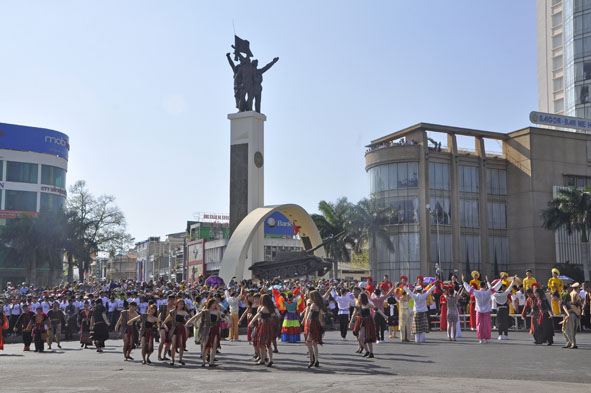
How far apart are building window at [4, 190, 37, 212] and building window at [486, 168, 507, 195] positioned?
4671 cm

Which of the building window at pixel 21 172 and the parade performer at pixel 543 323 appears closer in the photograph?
the parade performer at pixel 543 323

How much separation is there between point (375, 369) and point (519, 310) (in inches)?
515

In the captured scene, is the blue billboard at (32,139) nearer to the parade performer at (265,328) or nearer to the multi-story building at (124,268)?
the parade performer at (265,328)

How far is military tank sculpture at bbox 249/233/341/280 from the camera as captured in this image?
36375mm

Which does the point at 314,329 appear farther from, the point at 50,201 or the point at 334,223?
the point at 50,201

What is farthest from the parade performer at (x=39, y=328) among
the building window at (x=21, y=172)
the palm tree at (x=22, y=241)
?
the building window at (x=21, y=172)

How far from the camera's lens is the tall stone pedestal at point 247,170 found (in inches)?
1547

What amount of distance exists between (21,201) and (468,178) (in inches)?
1800

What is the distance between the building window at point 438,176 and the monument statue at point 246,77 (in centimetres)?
2505

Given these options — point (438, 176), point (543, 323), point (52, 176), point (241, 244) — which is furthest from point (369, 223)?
point (543, 323)

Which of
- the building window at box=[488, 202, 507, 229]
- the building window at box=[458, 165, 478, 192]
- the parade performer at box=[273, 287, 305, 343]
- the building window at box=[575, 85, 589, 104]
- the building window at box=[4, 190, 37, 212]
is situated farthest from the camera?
the building window at box=[575, 85, 589, 104]

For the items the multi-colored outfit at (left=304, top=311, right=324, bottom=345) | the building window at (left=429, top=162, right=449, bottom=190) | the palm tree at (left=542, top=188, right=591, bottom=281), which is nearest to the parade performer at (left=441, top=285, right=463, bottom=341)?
the multi-colored outfit at (left=304, top=311, right=324, bottom=345)

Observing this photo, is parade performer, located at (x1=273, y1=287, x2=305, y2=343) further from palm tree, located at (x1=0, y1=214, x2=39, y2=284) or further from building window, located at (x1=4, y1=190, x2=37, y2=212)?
building window, located at (x1=4, y1=190, x2=37, y2=212)

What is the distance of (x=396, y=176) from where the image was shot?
2397 inches
